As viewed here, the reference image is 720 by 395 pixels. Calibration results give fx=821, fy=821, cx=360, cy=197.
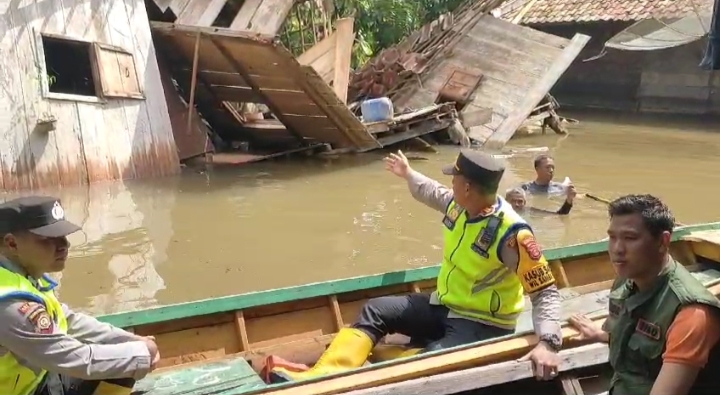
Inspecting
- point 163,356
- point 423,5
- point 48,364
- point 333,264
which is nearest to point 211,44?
point 333,264

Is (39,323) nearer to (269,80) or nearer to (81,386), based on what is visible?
(81,386)

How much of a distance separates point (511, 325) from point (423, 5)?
19.6 meters

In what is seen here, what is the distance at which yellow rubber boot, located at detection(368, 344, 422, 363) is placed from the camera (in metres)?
4.38

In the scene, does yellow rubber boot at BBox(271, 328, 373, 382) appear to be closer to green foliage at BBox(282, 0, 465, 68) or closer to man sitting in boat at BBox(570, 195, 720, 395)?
man sitting in boat at BBox(570, 195, 720, 395)

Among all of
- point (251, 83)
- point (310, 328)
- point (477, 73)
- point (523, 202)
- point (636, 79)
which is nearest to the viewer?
point (310, 328)

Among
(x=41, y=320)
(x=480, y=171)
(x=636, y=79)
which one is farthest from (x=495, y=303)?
(x=636, y=79)

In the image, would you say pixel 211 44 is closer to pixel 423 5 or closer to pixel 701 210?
pixel 701 210

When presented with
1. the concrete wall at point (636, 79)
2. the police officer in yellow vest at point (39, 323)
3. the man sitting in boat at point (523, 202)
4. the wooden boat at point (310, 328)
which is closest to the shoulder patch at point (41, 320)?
the police officer in yellow vest at point (39, 323)

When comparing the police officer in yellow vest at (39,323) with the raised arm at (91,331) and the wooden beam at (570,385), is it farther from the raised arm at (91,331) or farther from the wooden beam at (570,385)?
the wooden beam at (570,385)

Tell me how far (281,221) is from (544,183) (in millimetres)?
3133

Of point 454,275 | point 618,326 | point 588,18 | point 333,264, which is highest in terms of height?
point 618,326

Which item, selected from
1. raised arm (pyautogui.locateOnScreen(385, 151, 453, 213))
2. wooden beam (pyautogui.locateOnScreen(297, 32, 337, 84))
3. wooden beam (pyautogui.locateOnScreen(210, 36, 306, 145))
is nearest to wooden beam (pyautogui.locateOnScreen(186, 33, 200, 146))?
wooden beam (pyautogui.locateOnScreen(210, 36, 306, 145))

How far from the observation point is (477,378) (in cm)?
380

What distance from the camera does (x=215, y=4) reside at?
→ 12.4 m
